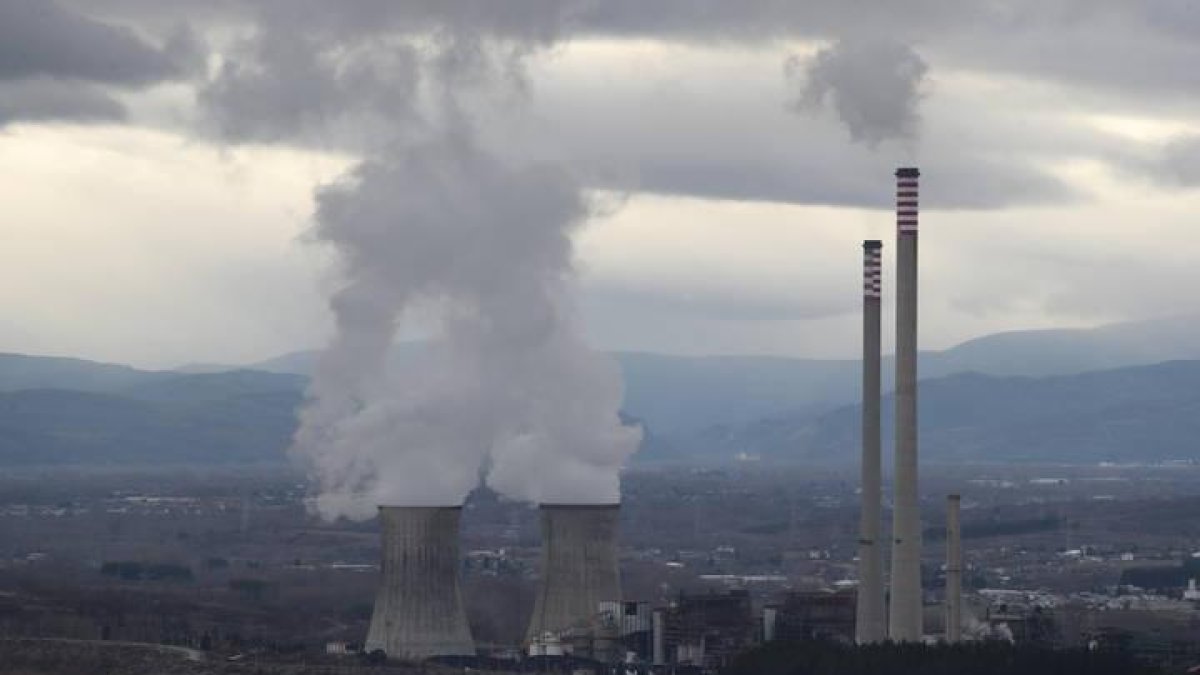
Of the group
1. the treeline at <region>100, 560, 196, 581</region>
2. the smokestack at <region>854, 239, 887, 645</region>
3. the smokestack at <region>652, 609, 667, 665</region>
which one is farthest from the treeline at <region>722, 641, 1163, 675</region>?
the treeline at <region>100, 560, 196, 581</region>

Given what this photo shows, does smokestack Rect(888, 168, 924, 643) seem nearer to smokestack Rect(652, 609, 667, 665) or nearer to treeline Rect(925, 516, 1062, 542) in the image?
smokestack Rect(652, 609, 667, 665)

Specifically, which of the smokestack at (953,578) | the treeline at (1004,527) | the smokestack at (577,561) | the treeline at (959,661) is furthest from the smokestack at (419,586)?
the treeline at (1004,527)

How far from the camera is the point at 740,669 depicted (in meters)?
67.0

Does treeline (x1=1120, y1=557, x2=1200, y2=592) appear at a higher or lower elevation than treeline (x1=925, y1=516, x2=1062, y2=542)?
lower

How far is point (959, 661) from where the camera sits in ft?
197

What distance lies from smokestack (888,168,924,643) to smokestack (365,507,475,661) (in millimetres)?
10732

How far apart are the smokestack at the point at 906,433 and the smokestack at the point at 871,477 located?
2.63 m

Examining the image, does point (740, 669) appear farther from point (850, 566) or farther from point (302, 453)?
point (850, 566)

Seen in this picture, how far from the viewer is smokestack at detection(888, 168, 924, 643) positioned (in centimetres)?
6512

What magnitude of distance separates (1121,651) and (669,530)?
354 feet

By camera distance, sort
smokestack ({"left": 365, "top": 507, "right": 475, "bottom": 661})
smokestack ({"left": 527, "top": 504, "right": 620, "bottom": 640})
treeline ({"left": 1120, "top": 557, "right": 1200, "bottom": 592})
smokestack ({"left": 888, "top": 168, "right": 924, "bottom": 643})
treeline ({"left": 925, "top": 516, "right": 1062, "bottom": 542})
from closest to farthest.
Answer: smokestack ({"left": 888, "top": 168, "right": 924, "bottom": 643}), smokestack ({"left": 365, "top": 507, "right": 475, "bottom": 661}), smokestack ({"left": 527, "top": 504, "right": 620, "bottom": 640}), treeline ({"left": 1120, "top": 557, "right": 1200, "bottom": 592}), treeline ({"left": 925, "top": 516, "right": 1062, "bottom": 542})

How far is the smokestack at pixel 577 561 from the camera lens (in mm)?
72250

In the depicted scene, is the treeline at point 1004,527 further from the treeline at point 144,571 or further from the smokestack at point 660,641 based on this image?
the smokestack at point 660,641

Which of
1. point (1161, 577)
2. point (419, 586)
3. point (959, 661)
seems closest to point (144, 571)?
point (1161, 577)
